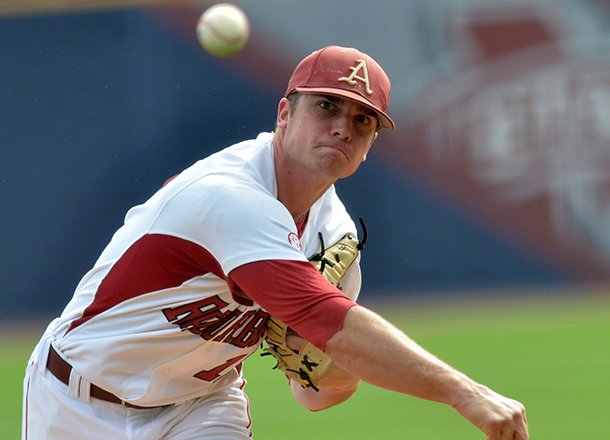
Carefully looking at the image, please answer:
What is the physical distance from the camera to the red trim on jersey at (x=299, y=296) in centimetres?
275

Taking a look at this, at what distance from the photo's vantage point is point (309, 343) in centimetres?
349

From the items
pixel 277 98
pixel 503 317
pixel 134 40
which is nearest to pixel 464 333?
pixel 503 317

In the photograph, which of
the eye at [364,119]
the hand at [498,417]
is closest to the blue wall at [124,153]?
the eye at [364,119]

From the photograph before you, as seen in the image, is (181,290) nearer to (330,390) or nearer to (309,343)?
(309,343)

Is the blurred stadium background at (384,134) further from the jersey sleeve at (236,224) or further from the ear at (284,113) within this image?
the jersey sleeve at (236,224)

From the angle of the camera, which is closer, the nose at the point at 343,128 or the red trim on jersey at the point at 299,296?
the red trim on jersey at the point at 299,296

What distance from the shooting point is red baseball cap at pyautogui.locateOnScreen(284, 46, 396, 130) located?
3197 millimetres

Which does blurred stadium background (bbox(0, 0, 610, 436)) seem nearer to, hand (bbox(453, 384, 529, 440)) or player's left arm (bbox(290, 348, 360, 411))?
player's left arm (bbox(290, 348, 360, 411))

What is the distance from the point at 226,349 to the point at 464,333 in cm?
610

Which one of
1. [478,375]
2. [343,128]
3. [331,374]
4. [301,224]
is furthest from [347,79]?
[478,375]

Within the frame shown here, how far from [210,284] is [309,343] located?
507mm

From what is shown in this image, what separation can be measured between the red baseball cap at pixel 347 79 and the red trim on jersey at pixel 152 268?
2.00ft

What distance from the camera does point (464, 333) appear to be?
9219 mm

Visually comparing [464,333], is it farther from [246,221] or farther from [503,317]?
[246,221]
